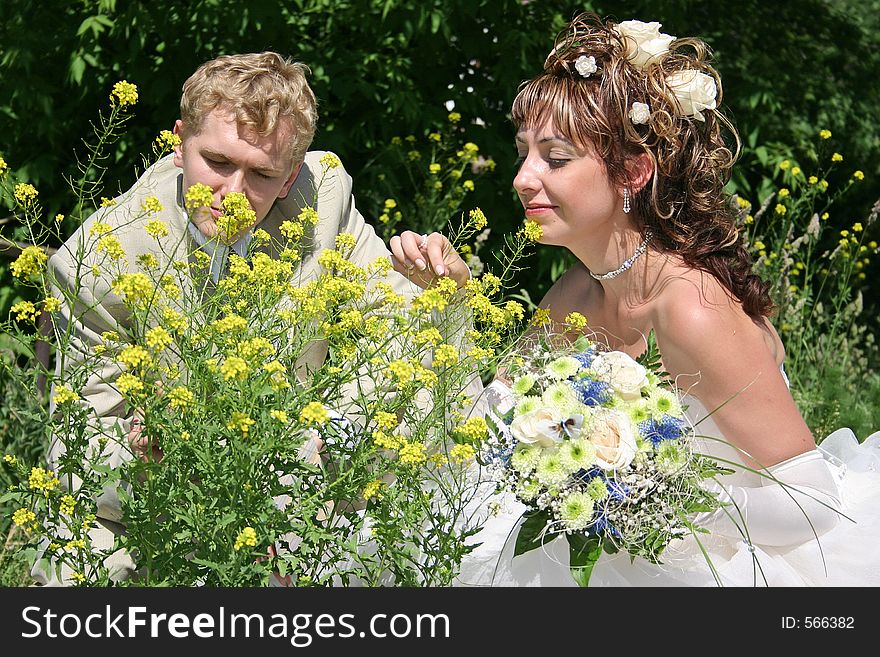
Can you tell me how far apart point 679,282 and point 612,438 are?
2.47 feet

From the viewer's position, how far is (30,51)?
4172mm

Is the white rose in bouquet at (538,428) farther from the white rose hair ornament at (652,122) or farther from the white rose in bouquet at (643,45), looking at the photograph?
the white rose in bouquet at (643,45)

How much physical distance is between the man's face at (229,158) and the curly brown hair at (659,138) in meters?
0.65

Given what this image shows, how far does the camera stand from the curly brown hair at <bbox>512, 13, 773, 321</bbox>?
2689 mm

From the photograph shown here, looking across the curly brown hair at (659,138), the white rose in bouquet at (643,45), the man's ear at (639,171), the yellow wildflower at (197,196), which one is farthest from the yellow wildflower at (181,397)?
the white rose in bouquet at (643,45)

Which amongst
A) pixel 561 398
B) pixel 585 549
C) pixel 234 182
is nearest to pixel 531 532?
pixel 585 549

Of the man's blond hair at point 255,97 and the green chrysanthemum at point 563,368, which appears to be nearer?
the green chrysanthemum at point 563,368

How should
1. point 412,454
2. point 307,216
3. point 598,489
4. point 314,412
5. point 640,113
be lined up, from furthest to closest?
point 640,113, point 307,216, point 598,489, point 412,454, point 314,412

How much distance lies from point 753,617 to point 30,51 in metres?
3.44

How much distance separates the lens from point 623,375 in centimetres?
218

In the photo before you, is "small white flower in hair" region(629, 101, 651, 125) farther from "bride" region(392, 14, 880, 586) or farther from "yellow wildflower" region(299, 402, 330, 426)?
"yellow wildflower" region(299, 402, 330, 426)

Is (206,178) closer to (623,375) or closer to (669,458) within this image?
(623,375)

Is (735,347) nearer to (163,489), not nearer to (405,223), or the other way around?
(163,489)

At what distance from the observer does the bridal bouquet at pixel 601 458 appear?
6.81 feet
